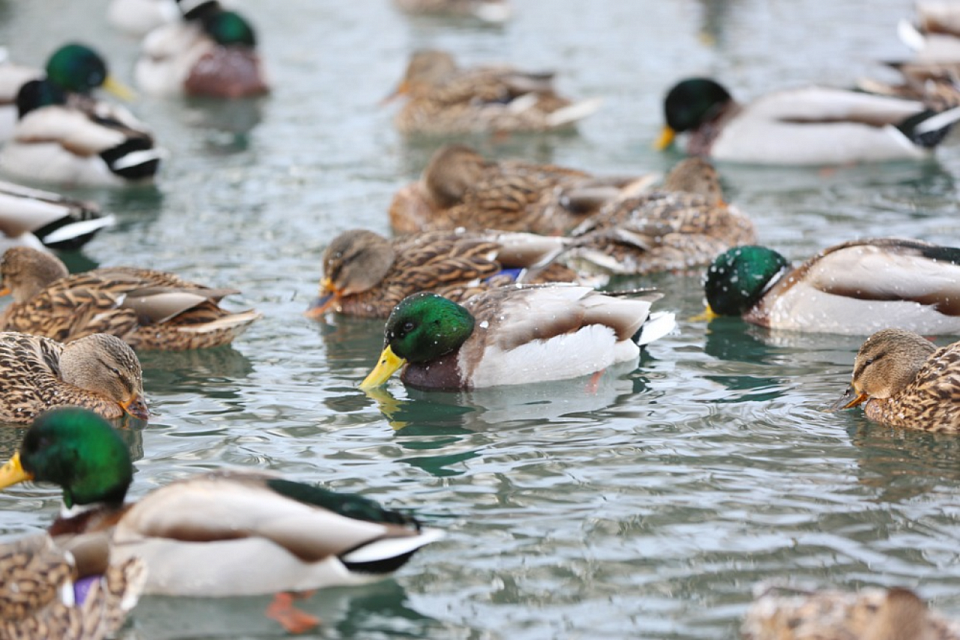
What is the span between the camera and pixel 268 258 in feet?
34.6

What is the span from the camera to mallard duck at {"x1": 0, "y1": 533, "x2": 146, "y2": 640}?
495 centimetres

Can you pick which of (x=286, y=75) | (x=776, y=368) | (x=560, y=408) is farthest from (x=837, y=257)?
(x=286, y=75)

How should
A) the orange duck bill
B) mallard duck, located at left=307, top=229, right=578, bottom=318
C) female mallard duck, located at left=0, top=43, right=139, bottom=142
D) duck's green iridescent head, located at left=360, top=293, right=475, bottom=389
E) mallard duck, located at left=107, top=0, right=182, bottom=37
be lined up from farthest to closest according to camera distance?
1. mallard duck, located at left=107, top=0, right=182, bottom=37
2. female mallard duck, located at left=0, top=43, right=139, bottom=142
3. mallard duck, located at left=307, top=229, right=578, bottom=318
4. duck's green iridescent head, located at left=360, top=293, right=475, bottom=389
5. the orange duck bill

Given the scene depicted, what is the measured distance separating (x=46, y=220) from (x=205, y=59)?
634 cm

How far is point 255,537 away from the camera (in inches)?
211

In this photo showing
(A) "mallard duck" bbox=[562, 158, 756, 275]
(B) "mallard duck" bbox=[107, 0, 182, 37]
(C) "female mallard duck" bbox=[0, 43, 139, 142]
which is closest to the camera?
(A) "mallard duck" bbox=[562, 158, 756, 275]

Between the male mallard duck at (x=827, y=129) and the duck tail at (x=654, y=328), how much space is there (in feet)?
16.3

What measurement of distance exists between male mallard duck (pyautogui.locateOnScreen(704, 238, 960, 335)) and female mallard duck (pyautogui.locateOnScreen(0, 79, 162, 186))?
5.54 m

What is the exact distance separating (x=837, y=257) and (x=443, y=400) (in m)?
2.41

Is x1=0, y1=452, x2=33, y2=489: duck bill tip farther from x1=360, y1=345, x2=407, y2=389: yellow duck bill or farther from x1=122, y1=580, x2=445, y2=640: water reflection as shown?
x1=360, y1=345, x2=407, y2=389: yellow duck bill

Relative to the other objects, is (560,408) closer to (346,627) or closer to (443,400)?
(443,400)

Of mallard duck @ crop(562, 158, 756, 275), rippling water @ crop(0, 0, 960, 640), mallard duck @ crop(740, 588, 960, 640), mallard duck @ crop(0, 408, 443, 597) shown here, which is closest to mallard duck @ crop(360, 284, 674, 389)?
rippling water @ crop(0, 0, 960, 640)

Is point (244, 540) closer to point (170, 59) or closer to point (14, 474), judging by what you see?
point (14, 474)

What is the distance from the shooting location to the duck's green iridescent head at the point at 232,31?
16.5 meters
